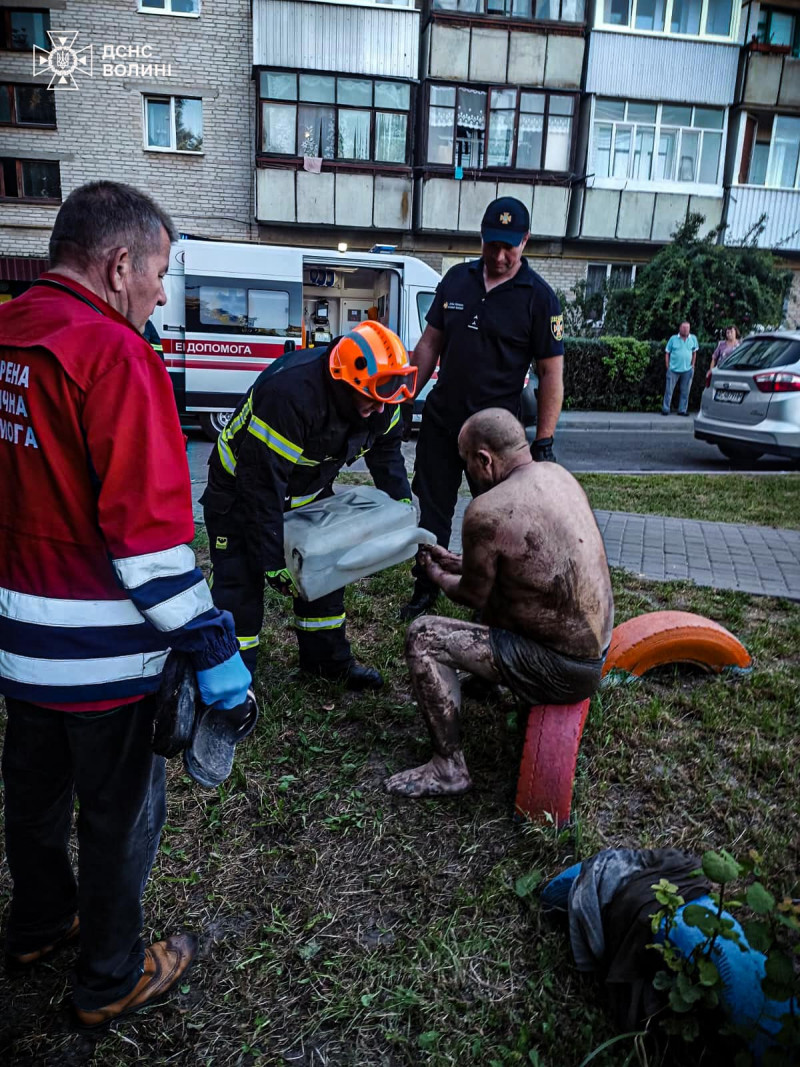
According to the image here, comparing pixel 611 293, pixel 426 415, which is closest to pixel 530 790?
pixel 426 415

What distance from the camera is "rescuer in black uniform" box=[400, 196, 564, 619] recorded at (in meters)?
4.12

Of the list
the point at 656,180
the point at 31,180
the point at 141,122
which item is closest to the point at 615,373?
the point at 656,180

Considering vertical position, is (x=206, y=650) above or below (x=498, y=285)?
below

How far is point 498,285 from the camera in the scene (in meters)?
4.15

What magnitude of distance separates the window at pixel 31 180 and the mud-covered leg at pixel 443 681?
2005 cm

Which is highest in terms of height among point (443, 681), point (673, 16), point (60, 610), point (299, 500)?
point (673, 16)

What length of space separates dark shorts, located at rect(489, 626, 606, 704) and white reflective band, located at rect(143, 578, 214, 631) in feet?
4.49

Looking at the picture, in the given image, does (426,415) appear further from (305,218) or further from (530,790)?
(305,218)

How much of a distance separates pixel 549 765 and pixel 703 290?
16992mm

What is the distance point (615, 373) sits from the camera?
16.5 m

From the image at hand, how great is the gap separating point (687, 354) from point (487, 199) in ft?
22.4

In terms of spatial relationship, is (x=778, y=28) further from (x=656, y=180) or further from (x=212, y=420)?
(x=212, y=420)

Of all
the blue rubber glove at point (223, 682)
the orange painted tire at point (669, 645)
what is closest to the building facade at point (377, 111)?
the orange painted tire at point (669, 645)

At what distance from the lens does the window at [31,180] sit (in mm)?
18719
